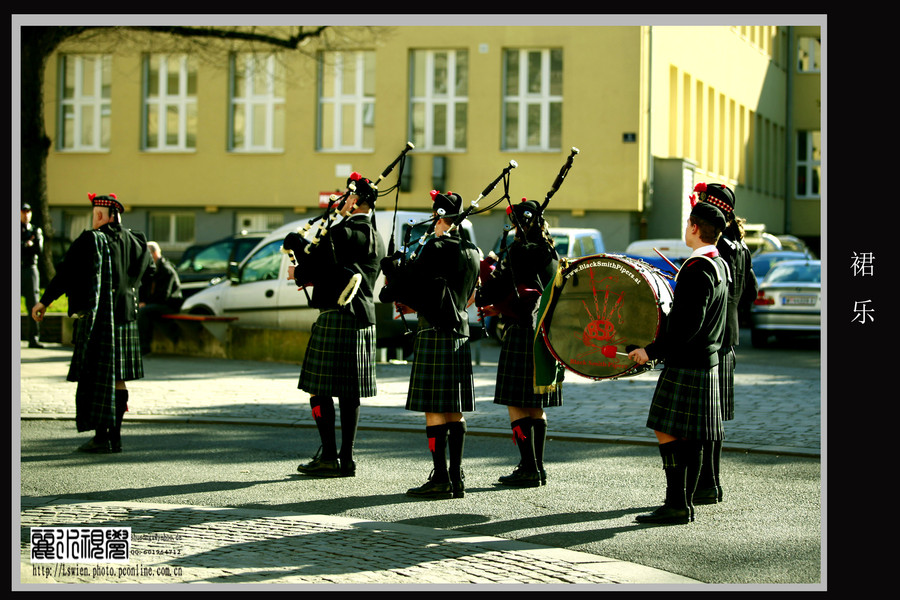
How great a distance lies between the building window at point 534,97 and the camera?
28688mm

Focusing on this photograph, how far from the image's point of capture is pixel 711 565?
601cm

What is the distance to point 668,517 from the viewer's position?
6.95 metres

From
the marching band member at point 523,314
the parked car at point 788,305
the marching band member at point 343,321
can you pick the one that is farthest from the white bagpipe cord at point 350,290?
the parked car at point 788,305

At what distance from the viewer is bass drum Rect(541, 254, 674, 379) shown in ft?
22.8

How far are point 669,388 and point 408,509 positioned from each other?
176cm

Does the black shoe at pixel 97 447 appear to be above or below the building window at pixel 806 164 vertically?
below

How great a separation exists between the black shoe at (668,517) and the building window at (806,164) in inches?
1559

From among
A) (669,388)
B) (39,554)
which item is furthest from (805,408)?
(39,554)

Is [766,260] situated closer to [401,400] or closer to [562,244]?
[562,244]

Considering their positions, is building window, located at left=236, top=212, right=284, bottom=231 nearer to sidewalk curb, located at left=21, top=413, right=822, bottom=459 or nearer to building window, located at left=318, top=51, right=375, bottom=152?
building window, located at left=318, top=51, right=375, bottom=152

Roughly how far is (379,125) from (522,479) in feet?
72.3

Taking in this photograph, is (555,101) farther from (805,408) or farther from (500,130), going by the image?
(805,408)

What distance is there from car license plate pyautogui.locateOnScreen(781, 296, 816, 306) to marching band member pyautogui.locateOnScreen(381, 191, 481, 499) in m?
12.6

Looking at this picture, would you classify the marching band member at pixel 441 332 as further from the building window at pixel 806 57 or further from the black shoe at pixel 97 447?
the building window at pixel 806 57
